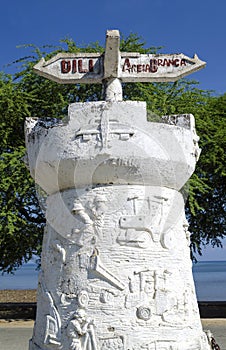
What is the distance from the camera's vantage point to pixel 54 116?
1620 centimetres

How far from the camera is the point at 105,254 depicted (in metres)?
3.75

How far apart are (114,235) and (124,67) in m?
1.39

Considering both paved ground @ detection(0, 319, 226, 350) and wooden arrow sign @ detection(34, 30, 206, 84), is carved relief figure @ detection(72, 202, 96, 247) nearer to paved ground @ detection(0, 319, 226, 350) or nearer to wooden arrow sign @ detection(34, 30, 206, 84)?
wooden arrow sign @ detection(34, 30, 206, 84)

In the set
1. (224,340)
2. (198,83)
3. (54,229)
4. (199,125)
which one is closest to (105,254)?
(54,229)

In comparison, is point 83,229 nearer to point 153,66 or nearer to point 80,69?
point 80,69

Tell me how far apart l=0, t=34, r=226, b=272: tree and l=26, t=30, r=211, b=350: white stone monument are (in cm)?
1107

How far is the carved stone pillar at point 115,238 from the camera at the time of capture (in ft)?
12.0

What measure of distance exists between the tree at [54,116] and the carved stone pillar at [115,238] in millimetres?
11086

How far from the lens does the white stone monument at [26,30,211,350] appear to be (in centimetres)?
367

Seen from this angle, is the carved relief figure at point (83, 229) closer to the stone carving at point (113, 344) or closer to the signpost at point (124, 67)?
the stone carving at point (113, 344)

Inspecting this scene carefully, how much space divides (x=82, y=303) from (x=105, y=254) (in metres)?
0.37

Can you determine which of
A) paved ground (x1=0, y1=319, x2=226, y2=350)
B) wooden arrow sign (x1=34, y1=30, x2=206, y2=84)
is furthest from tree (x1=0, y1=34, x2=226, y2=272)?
wooden arrow sign (x1=34, y1=30, x2=206, y2=84)

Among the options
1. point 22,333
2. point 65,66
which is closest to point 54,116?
point 22,333

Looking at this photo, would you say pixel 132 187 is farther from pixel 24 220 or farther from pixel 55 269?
pixel 24 220
